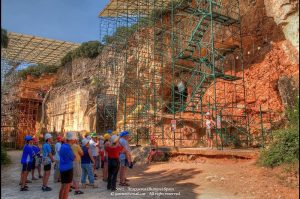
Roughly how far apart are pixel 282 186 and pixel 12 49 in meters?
27.1

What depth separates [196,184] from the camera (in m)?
7.15

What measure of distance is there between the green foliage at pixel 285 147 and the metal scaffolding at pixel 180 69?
2604mm

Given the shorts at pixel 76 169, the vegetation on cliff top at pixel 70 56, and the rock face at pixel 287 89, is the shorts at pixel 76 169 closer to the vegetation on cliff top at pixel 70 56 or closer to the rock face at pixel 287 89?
the rock face at pixel 287 89

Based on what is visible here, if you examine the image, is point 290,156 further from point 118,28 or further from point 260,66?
point 118,28

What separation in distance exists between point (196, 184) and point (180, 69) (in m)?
11.2

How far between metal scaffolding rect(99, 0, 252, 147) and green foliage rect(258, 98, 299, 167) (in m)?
2.60

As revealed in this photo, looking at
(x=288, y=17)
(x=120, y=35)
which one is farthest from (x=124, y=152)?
(x=120, y=35)

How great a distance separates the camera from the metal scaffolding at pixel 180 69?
A: 12.3 m

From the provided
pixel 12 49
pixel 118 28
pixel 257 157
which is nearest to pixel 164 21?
pixel 118 28

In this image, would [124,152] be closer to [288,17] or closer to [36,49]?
[288,17]

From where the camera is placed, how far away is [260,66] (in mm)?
13797

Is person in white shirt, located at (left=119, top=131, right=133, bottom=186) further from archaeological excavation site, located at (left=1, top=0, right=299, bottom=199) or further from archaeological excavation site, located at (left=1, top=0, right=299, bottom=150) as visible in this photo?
archaeological excavation site, located at (left=1, top=0, right=299, bottom=150)

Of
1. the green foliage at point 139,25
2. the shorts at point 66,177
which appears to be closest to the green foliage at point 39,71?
the green foliage at point 139,25

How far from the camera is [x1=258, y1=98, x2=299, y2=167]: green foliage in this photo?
270 inches
